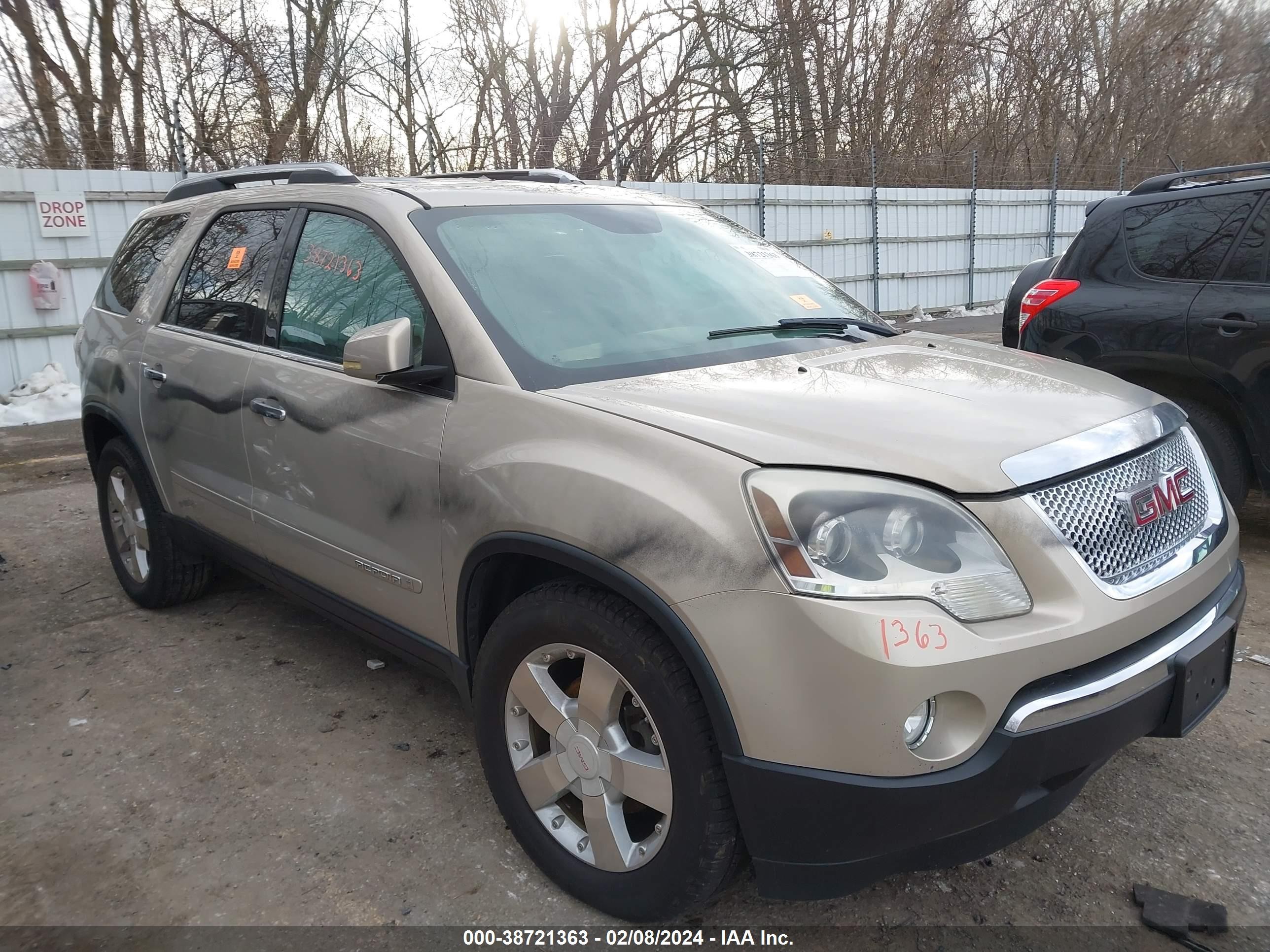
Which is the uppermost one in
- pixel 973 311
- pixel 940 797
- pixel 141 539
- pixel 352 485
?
pixel 352 485

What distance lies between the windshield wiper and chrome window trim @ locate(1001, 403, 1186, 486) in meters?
0.98

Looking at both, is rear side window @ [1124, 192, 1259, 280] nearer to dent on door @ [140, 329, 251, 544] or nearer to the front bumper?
the front bumper

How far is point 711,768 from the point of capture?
1.95m

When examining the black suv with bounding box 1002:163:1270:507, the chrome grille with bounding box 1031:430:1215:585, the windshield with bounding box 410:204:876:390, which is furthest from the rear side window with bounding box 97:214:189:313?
the black suv with bounding box 1002:163:1270:507

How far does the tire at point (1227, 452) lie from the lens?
4.48 m

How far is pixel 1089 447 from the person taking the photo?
210cm

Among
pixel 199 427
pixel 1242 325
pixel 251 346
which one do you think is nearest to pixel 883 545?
pixel 251 346

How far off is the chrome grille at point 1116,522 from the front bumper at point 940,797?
0.18 metres

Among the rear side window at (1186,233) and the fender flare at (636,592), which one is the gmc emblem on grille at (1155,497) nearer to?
the fender flare at (636,592)

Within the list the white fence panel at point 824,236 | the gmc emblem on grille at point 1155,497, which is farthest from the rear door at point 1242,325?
the white fence panel at point 824,236

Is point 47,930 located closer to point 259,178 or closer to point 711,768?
point 711,768

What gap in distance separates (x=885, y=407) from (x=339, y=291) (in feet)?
5.88

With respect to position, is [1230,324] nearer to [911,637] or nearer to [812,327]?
[812,327]

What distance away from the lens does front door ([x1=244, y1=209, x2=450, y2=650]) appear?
2.65 meters
